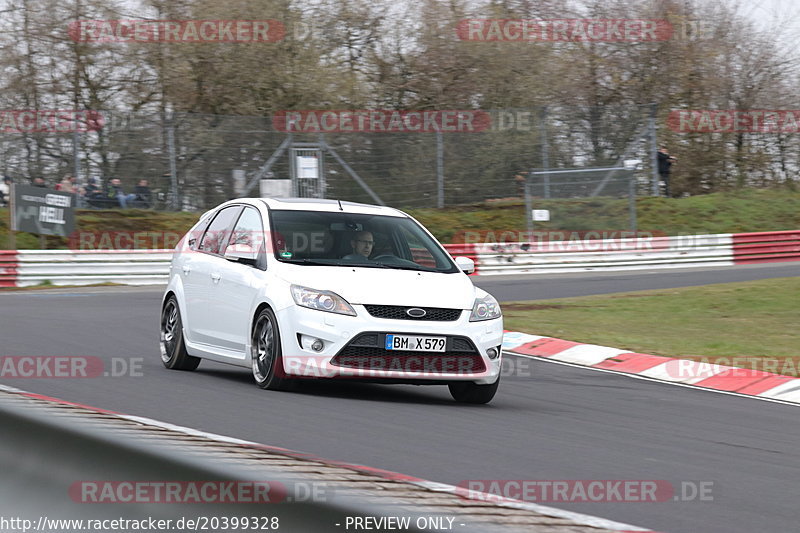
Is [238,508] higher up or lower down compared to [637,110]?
lower down

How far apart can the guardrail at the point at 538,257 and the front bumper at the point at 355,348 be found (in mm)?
16229

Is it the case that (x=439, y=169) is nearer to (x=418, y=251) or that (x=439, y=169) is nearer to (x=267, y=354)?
(x=418, y=251)

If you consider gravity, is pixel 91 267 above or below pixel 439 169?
below

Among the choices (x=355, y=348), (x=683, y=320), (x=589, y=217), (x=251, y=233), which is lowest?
(x=683, y=320)

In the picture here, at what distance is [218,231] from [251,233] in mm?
761

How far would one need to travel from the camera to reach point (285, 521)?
8.61 feet

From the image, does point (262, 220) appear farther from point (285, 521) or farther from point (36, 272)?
point (36, 272)

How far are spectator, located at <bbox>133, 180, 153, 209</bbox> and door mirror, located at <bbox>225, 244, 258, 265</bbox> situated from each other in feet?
56.7

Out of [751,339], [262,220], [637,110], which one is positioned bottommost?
[751,339]

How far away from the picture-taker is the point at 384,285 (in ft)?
27.5

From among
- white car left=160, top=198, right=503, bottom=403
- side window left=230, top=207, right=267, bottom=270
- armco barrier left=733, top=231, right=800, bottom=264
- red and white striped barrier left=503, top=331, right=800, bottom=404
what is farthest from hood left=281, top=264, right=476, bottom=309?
armco barrier left=733, top=231, right=800, bottom=264

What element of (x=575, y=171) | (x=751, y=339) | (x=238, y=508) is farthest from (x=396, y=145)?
(x=238, y=508)

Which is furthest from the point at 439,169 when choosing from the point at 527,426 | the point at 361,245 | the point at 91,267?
the point at 527,426

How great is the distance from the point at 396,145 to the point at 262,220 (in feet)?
61.6
